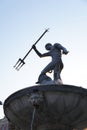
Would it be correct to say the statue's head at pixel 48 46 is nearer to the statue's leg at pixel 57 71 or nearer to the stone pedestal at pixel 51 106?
the statue's leg at pixel 57 71

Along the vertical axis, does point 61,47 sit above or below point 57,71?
above

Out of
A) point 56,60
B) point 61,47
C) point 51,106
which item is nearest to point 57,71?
point 56,60

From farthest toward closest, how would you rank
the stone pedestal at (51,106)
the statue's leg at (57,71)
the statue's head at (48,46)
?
the statue's head at (48,46)
the statue's leg at (57,71)
the stone pedestal at (51,106)

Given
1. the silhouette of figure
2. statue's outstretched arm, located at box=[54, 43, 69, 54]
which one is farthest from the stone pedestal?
statue's outstretched arm, located at box=[54, 43, 69, 54]

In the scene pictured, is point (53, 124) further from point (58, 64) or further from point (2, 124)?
point (2, 124)

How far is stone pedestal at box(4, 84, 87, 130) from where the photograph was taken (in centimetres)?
1052

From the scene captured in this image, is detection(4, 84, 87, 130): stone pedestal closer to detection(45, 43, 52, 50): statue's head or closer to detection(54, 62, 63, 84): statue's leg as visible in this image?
detection(54, 62, 63, 84): statue's leg

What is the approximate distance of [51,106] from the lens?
10.5 m

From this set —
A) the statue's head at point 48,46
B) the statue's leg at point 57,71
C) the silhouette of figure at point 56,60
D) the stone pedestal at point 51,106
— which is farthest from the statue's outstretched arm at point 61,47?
the stone pedestal at point 51,106

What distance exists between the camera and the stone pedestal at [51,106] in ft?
34.5

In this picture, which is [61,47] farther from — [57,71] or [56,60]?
[57,71]

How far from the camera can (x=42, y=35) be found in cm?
1319

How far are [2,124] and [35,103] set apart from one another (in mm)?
41728

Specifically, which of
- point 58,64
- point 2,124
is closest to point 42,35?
point 58,64
